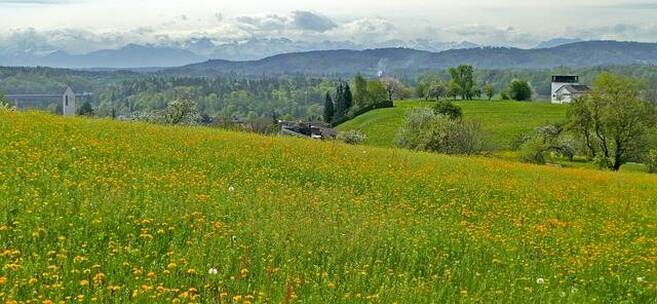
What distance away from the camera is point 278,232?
995 cm

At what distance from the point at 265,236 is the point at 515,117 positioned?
106 metres

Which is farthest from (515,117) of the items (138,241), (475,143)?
(138,241)

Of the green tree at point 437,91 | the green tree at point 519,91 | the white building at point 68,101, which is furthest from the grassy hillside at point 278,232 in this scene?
the green tree at point 437,91

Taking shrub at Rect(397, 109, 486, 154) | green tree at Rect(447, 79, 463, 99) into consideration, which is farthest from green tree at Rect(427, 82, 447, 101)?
shrub at Rect(397, 109, 486, 154)

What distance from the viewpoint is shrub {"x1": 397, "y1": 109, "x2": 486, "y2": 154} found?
63.6 metres

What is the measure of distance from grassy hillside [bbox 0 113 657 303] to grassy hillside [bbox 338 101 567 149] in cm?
7168

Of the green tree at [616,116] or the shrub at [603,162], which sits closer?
the green tree at [616,116]

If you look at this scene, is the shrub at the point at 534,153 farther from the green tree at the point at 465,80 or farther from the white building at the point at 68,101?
the green tree at the point at 465,80

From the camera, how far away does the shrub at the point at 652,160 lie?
5225cm

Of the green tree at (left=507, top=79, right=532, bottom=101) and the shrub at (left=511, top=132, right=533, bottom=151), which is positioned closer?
the shrub at (left=511, top=132, right=533, bottom=151)

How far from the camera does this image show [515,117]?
109750mm

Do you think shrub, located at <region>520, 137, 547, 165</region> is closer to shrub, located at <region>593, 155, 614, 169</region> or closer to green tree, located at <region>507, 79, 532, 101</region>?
shrub, located at <region>593, 155, 614, 169</region>

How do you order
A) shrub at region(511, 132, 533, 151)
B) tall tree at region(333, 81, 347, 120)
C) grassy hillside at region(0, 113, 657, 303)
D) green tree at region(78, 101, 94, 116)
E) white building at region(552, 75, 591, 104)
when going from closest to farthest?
1. grassy hillside at region(0, 113, 657, 303)
2. green tree at region(78, 101, 94, 116)
3. shrub at region(511, 132, 533, 151)
4. tall tree at region(333, 81, 347, 120)
5. white building at region(552, 75, 591, 104)

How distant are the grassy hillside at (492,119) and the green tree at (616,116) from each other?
33.7 m
